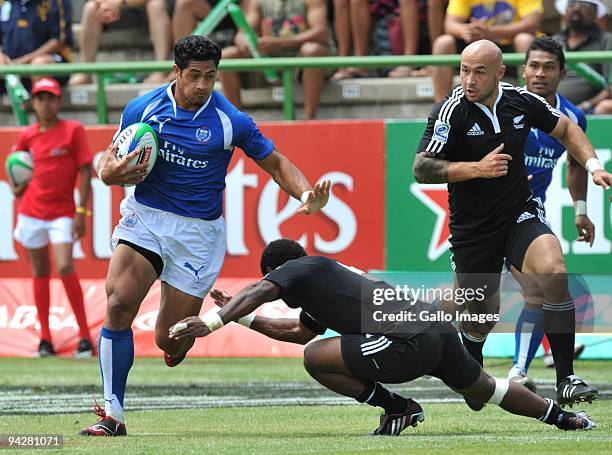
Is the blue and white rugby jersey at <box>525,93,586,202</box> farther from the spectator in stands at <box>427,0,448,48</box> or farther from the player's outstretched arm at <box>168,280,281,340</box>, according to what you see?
the spectator in stands at <box>427,0,448,48</box>

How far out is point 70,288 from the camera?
46.9 feet

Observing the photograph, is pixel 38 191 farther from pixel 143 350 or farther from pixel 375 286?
pixel 375 286

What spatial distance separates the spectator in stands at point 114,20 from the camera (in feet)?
57.3

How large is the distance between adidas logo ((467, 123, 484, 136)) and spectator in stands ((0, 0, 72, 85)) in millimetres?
9220

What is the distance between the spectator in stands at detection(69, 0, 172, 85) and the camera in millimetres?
17453

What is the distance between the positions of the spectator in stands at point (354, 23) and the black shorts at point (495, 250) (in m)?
7.37

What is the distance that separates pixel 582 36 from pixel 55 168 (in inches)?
232

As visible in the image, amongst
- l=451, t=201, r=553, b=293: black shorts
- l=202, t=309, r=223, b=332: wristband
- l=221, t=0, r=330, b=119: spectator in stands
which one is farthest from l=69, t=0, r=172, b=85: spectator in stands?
l=202, t=309, r=223, b=332: wristband

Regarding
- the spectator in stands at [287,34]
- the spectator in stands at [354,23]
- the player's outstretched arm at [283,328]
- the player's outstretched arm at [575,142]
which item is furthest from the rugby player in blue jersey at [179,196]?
the spectator in stands at [354,23]

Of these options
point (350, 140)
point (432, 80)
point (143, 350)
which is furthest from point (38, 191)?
point (432, 80)

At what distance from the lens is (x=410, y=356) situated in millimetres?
7777

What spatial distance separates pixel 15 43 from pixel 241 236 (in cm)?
446

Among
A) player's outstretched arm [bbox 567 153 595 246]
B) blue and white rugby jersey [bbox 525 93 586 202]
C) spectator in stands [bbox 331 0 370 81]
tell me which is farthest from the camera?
spectator in stands [bbox 331 0 370 81]

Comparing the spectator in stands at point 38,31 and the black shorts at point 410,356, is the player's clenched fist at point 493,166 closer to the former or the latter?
the black shorts at point 410,356
